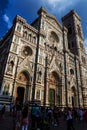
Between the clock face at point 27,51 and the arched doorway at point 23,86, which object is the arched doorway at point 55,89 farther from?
the clock face at point 27,51

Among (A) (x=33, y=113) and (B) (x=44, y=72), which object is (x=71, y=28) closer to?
(B) (x=44, y=72)

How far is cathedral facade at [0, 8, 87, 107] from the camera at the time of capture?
16.2 meters

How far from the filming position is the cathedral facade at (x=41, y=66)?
53.2 feet

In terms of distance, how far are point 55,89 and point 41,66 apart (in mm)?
5722

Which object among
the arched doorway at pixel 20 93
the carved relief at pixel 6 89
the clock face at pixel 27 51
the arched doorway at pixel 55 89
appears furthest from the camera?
the arched doorway at pixel 55 89

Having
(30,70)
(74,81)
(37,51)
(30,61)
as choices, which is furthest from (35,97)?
(74,81)

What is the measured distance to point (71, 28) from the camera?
1542 inches

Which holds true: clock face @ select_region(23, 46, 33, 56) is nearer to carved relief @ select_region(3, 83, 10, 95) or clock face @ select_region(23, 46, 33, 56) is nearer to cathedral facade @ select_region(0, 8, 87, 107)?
cathedral facade @ select_region(0, 8, 87, 107)

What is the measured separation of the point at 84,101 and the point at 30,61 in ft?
51.8

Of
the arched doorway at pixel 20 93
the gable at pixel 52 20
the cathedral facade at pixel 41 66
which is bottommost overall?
the arched doorway at pixel 20 93

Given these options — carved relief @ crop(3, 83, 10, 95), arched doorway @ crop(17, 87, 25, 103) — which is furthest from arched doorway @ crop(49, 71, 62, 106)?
carved relief @ crop(3, 83, 10, 95)

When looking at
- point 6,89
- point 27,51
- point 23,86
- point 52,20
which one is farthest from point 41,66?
point 52,20

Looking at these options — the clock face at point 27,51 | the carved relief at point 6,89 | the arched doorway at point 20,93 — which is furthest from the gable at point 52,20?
the carved relief at point 6,89

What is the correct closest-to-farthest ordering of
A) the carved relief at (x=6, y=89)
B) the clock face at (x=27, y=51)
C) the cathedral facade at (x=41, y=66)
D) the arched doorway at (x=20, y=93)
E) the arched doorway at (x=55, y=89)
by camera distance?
the carved relief at (x=6, y=89), the cathedral facade at (x=41, y=66), the arched doorway at (x=20, y=93), the clock face at (x=27, y=51), the arched doorway at (x=55, y=89)
